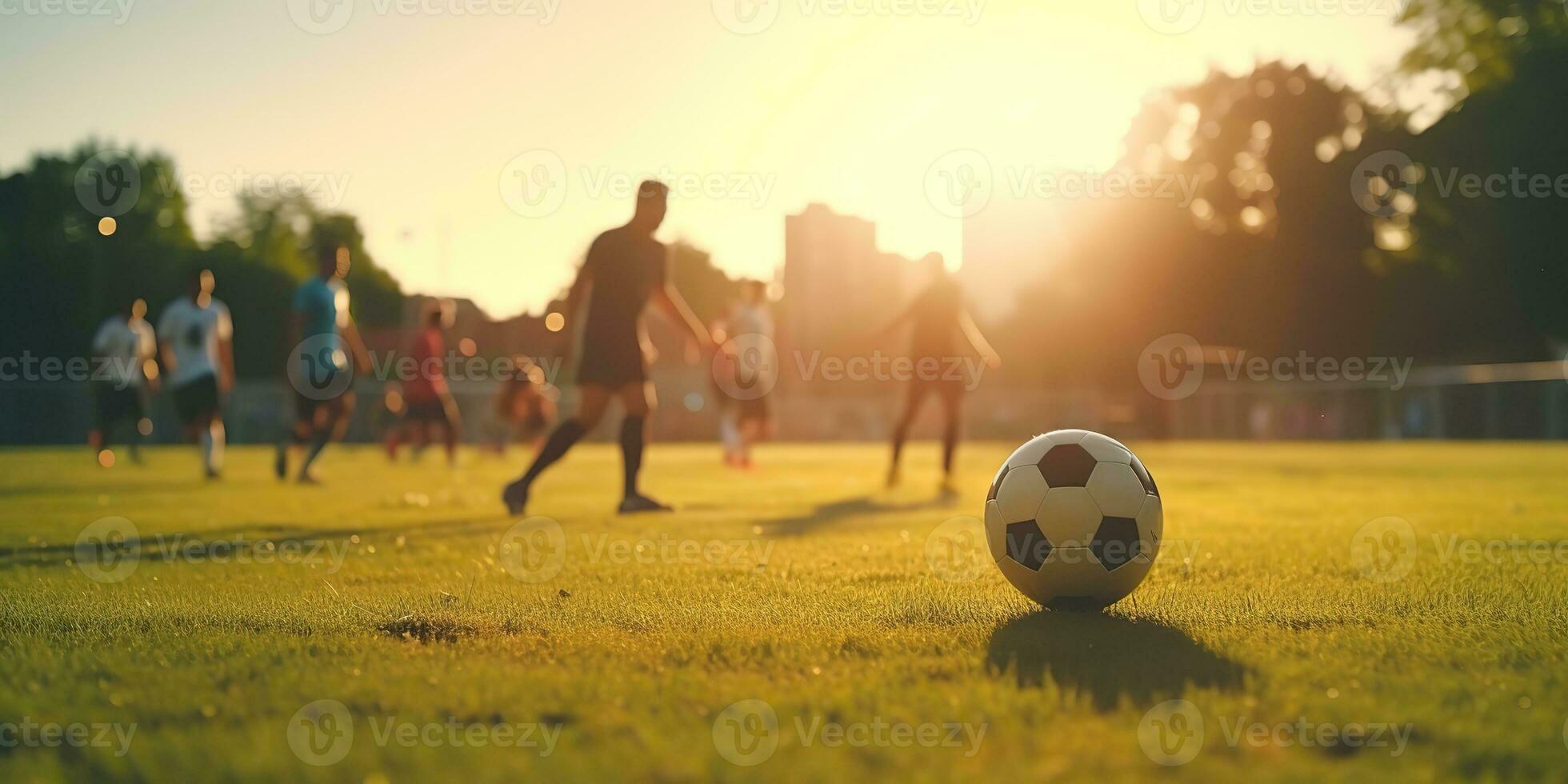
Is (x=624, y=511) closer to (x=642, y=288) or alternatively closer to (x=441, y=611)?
(x=642, y=288)

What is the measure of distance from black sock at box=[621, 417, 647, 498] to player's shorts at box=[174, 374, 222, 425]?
6.62m

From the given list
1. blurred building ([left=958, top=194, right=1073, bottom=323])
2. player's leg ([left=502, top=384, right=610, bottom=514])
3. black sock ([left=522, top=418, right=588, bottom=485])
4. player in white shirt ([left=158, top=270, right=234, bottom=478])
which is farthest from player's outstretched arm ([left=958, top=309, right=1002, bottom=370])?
blurred building ([left=958, top=194, right=1073, bottom=323])

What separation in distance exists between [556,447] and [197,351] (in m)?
6.67

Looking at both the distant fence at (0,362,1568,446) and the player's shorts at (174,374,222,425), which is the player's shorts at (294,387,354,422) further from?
the distant fence at (0,362,1568,446)

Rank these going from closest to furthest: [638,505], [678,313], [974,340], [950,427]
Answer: [638,505]
[678,313]
[950,427]
[974,340]

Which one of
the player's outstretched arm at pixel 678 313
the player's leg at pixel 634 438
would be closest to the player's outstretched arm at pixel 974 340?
the player's outstretched arm at pixel 678 313

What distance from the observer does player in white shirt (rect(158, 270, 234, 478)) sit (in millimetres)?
12508

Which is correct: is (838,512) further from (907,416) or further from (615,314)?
(907,416)

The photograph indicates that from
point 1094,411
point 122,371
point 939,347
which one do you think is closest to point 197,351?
point 122,371

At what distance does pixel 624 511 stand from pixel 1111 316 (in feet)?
130

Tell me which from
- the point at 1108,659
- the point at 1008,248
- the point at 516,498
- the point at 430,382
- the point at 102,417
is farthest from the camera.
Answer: the point at 1008,248

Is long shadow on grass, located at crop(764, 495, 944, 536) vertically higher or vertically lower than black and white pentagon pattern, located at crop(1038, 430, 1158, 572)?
lower

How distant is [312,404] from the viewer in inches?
472

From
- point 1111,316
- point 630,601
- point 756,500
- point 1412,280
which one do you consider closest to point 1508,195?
point 1412,280
